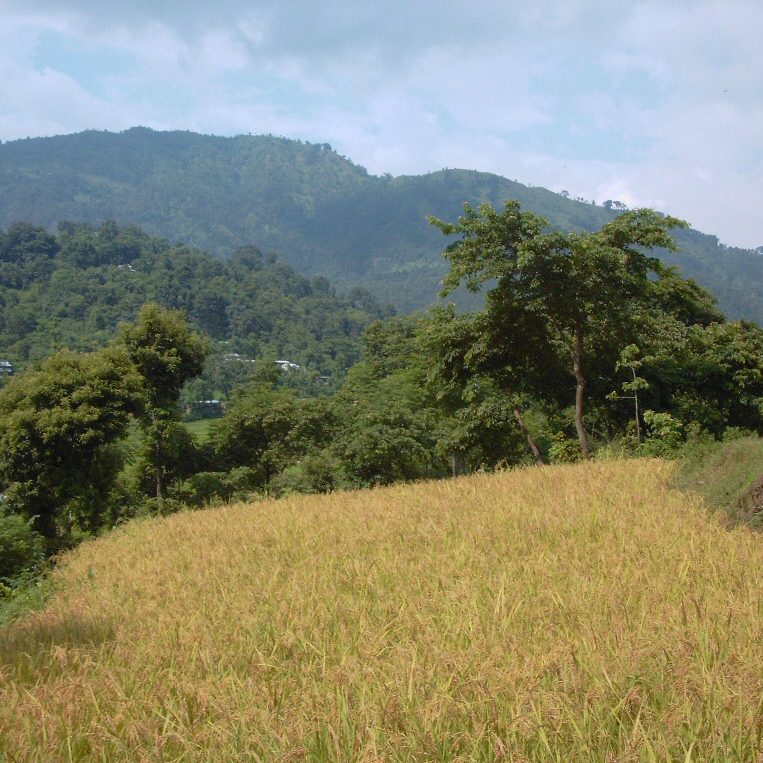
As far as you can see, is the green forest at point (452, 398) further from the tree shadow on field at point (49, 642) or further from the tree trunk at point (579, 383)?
the tree shadow on field at point (49, 642)

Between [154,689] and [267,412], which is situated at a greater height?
[154,689]

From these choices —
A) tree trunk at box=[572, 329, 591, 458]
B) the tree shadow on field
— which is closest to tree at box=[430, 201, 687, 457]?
tree trunk at box=[572, 329, 591, 458]

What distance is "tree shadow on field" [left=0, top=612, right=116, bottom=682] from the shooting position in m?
4.57

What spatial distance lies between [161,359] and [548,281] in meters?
18.5

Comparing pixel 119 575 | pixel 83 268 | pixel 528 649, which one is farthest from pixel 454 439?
pixel 83 268

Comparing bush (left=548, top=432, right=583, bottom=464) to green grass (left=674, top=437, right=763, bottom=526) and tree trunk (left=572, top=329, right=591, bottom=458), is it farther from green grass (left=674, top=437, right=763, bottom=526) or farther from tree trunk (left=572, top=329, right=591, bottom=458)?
green grass (left=674, top=437, right=763, bottom=526)

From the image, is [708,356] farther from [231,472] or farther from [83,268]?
[83,268]

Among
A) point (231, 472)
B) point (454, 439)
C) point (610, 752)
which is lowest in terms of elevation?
point (231, 472)

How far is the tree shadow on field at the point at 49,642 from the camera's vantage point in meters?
4.57

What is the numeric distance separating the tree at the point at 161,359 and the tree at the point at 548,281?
16451mm

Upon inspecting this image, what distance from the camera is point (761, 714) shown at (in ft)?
9.41

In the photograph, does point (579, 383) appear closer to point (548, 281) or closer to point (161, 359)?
point (548, 281)

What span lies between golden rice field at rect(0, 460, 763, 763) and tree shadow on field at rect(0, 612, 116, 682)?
3 centimetres

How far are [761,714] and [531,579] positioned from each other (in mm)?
2296
